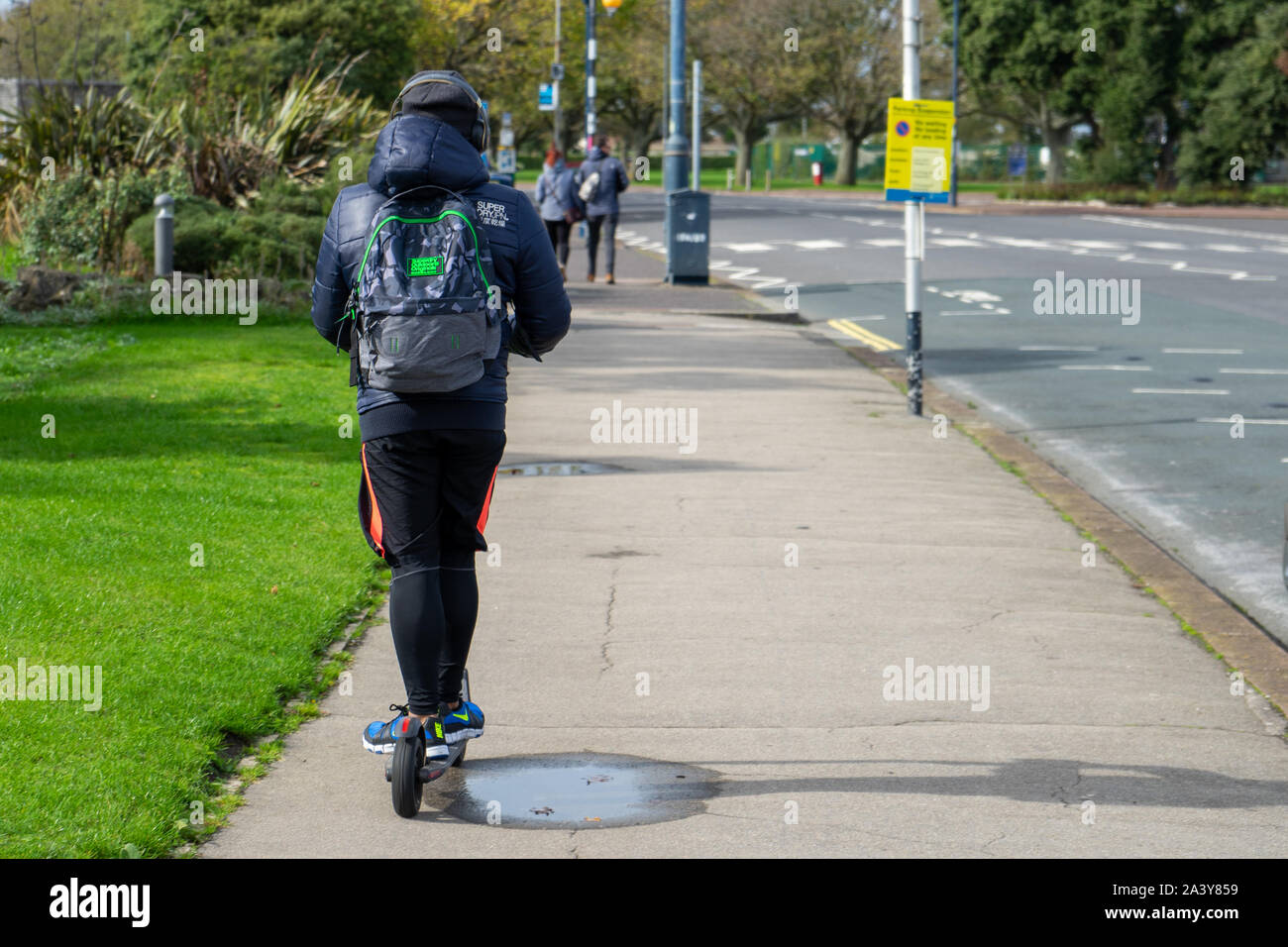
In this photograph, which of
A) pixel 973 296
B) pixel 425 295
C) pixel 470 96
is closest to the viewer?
pixel 425 295

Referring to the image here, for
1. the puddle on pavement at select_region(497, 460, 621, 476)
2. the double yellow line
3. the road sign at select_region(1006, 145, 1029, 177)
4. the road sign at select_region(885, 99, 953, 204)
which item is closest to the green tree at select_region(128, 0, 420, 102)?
the double yellow line

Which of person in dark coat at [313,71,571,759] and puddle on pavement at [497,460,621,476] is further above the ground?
person in dark coat at [313,71,571,759]

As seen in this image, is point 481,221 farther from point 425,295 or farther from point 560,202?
point 560,202

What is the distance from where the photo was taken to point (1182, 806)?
16.1ft

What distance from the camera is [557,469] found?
10430 mm

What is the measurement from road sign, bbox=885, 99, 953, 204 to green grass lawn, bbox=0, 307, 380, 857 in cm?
434

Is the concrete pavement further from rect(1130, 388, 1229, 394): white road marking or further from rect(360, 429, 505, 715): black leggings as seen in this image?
rect(1130, 388, 1229, 394): white road marking

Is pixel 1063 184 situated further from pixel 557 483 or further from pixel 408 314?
pixel 408 314

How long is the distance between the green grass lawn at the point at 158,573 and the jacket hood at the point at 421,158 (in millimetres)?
1733

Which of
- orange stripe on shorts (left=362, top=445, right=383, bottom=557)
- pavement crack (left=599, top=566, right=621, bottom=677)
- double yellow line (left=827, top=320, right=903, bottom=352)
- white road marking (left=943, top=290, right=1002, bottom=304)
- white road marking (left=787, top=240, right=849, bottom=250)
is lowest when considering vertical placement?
pavement crack (left=599, top=566, right=621, bottom=677)

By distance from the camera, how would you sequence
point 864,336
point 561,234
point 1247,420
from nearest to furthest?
1. point 1247,420
2. point 864,336
3. point 561,234

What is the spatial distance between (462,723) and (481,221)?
144cm

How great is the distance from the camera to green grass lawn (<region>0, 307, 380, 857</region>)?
4.72 meters

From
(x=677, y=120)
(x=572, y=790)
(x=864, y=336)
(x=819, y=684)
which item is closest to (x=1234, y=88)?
(x=677, y=120)
